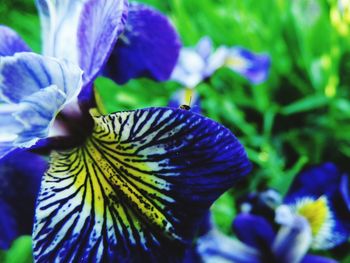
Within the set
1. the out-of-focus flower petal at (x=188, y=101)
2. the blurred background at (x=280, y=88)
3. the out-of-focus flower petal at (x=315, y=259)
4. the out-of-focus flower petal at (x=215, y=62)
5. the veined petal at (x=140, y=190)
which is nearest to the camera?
the veined petal at (x=140, y=190)

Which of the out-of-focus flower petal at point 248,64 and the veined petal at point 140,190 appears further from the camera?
the out-of-focus flower petal at point 248,64

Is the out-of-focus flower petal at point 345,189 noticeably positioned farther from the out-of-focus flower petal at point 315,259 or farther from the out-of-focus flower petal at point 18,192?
the out-of-focus flower petal at point 18,192

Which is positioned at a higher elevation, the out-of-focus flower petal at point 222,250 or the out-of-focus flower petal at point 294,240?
the out-of-focus flower petal at point 222,250

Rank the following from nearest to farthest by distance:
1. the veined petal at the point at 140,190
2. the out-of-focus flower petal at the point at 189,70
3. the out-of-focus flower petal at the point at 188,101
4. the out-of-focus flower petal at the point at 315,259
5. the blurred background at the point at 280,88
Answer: the veined petal at the point at 140,190 < the out-of-focus flower petal at the point at 188,101 < the out-of-focus flower petal at the point at 315,259 < the out-of-focus flower petal at the point at 189,70 < the blurred background at the point at 280,88

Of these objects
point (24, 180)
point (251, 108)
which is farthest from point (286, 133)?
point (24, 180)

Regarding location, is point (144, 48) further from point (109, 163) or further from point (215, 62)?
point (215, 62)

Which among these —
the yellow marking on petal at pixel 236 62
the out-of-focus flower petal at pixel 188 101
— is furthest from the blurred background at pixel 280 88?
the out-of-focus flower petal at pixel 188 101

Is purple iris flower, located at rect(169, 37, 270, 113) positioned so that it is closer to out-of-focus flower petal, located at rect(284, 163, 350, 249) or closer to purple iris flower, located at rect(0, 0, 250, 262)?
out-of-focus flower petal, located at rect(284, 163, 350, 249)

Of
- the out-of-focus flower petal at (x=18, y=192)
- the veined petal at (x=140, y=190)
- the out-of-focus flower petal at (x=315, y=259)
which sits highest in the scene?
the out-of-focus flower petal at (x=18, y=192)

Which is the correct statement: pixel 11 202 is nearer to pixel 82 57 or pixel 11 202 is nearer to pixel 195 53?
pixel 82 57

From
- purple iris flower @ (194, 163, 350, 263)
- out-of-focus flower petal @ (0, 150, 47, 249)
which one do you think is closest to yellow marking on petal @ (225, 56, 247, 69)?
purple iris flower @ (194, 163, 350, 263)
